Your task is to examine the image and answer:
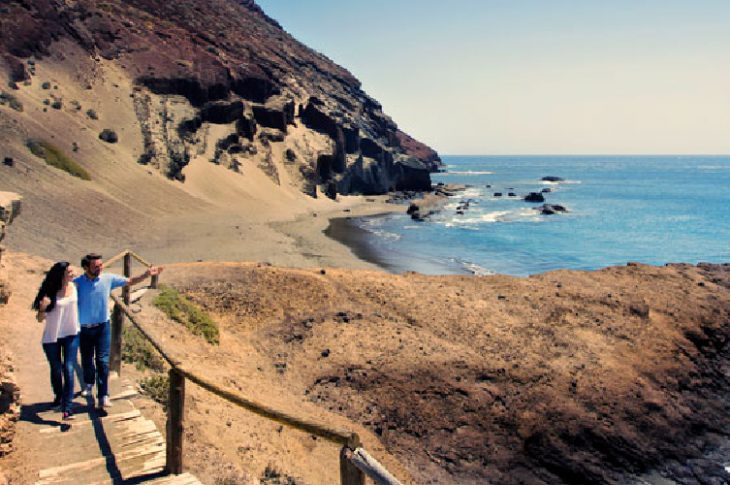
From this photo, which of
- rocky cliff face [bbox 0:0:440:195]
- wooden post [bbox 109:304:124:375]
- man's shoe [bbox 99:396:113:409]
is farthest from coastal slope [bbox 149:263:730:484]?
rocky cliff face [bbox 0:0:440:195]

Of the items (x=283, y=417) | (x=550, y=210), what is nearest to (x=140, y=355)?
(x=283, y=417)

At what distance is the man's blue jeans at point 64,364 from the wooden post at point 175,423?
5.30 feet

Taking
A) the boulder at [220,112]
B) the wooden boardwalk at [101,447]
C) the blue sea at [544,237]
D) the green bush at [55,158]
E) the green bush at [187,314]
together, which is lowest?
the blue sea at [544,237]

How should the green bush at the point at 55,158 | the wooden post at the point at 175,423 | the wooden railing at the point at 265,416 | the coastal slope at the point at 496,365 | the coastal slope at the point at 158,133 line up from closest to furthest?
the wooden railing at the point at 265,416 → the wooden post at the point at 175,423 → the coastal slope at the point at 496,365 → the coastal slope at the point at 158,133 → the green bush at the point at 55,158

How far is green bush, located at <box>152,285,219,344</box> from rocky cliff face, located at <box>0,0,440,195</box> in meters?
30.8

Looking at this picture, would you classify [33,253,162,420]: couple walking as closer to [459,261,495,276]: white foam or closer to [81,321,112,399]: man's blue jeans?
[81,321,112,399]: man's blue jeans

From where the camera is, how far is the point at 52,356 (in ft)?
23.7

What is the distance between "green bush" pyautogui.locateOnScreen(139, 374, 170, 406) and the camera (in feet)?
30.0

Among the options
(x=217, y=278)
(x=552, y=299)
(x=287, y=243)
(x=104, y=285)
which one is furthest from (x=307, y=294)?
(x=287, y=243)

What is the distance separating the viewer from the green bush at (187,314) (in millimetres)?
13781

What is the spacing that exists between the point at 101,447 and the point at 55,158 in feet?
108

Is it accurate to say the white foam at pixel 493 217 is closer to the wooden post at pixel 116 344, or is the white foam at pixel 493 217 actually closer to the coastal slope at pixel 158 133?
the coastal slope at pixel 158 133

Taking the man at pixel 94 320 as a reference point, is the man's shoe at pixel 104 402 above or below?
below

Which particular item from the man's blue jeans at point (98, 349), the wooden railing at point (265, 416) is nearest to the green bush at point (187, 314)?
the wooden railing at point (265, 416)
